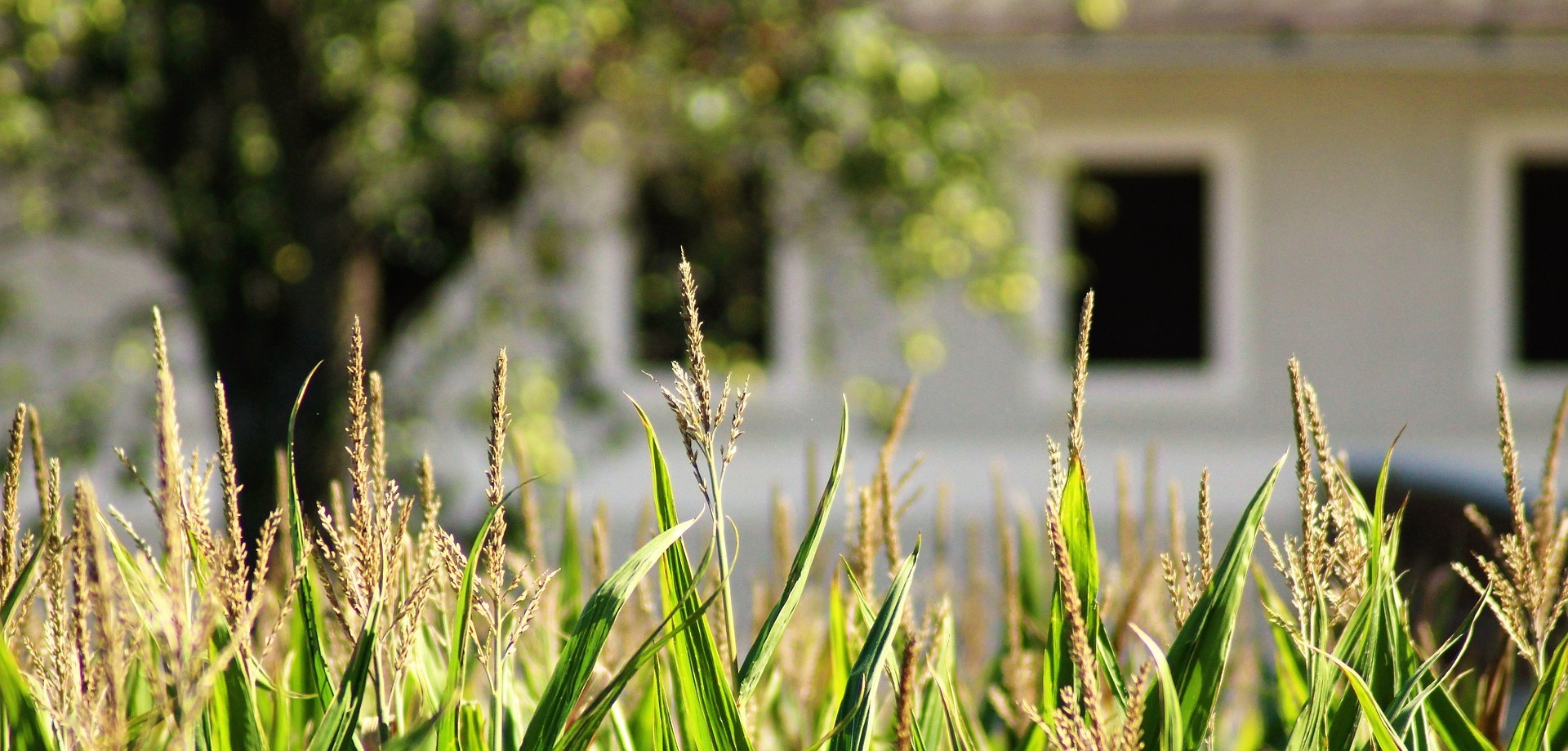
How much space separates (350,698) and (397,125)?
3731 mm

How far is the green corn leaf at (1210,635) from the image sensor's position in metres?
0.77

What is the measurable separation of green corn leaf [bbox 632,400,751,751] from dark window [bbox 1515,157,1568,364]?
28.8 ft

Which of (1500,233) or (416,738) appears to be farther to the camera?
(1500,233)

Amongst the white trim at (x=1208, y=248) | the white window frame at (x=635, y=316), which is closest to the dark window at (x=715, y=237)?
the white window frame at (x=635, y=316)

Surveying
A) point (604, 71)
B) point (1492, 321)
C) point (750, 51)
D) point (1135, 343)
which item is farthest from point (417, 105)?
point (1492, 321)

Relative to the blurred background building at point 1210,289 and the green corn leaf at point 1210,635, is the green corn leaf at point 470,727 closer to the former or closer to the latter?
the green corn leaf at point 1210,635

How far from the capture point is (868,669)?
0.73 m

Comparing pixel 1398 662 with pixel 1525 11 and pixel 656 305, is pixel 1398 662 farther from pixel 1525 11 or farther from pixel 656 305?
pixel 1525 11

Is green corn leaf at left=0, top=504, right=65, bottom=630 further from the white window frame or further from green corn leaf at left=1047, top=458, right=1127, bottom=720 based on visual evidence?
the white window frame

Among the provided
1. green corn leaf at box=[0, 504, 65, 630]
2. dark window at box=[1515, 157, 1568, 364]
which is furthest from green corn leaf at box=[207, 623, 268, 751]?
dark window at box=[1515, 157, 1568, 364]

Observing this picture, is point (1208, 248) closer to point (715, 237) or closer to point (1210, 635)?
point (715, 237)

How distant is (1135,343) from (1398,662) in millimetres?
7605

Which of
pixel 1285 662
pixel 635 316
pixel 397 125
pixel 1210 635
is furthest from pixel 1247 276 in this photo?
pixel 1210 635

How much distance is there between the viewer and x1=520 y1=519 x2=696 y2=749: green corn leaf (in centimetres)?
75
